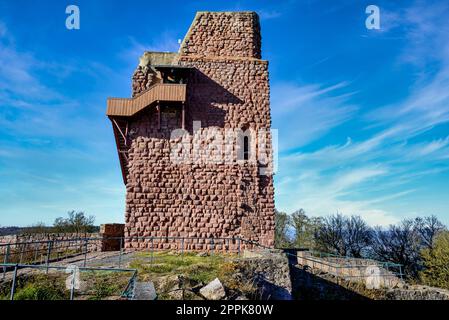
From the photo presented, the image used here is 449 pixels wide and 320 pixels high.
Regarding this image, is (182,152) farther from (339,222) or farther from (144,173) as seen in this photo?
(339,222)

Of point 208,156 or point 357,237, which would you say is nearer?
point 208,156

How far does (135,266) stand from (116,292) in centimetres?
253

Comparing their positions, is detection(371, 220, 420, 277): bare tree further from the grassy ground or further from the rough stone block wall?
the grassy ground

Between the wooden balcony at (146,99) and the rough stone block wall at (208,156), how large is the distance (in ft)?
1.64

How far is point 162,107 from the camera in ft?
52.2

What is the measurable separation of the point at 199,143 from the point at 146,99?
329cm

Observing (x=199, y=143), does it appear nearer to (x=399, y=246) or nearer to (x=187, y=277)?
(x=187, y=277)

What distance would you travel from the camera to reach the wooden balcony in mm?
15539

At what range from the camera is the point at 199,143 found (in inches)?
627

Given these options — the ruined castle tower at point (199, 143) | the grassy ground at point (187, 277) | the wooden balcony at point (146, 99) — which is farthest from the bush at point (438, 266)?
the wooden balcony at point (146, 99)

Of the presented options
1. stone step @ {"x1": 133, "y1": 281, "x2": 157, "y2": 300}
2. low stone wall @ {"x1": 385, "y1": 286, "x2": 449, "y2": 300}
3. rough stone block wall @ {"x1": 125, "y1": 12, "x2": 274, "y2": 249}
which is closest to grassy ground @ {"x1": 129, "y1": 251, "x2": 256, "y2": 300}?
stone step @ {"x1": 133, "y1": 281, "x2": 157, "y2": 300}

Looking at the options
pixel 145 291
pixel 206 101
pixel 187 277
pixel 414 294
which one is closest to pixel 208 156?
pixel 206 101

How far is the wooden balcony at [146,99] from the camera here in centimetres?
1554

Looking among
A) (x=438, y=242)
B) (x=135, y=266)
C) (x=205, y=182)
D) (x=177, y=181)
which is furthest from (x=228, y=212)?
(x=438, y=242)
